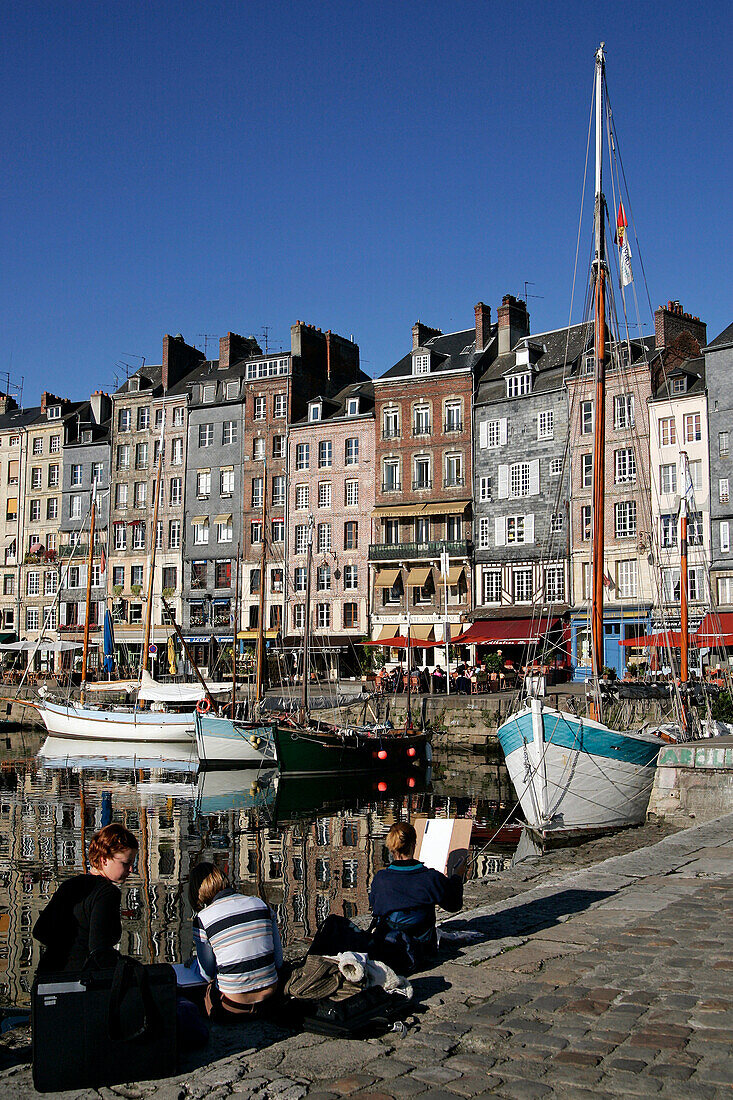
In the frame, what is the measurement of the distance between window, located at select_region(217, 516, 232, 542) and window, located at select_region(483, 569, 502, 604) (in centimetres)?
1658

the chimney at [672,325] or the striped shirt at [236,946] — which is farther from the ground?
the chimney at [672,325]

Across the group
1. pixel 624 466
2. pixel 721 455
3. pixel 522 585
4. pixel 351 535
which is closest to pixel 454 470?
pixel 351 535

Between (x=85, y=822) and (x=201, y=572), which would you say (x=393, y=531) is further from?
(x=85, y=822)

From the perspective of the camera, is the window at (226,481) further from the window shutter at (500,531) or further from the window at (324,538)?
the window shutter at (500,531)

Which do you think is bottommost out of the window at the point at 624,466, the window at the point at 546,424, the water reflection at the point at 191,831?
the water reflection at the point at 191,831

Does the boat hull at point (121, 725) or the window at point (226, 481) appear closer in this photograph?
the boat hull at point (121, 725)

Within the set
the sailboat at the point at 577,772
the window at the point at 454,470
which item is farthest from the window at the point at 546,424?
the sailboat at the point at 577,772

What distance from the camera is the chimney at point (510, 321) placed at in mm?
54156

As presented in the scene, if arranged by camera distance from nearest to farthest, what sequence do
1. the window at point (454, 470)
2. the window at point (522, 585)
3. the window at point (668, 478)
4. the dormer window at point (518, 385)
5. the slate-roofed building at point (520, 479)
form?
1. the window at point (668, 478)
2. the slate-roofed building at point (520, 479)
3. the window at point (522, 585)
4. the dormer window at point (518, 385)
5. the window at point (454, 470)

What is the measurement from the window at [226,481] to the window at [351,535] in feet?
27.7

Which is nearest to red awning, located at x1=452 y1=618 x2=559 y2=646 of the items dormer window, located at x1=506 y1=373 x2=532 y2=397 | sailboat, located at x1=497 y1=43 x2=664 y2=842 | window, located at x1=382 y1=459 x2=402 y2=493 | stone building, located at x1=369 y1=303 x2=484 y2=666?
stone building, located at x1=369 y1=303 x2=484 y2=666

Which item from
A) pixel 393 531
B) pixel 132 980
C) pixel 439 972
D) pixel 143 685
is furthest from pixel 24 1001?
pixel 393 531

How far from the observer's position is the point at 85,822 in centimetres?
2342

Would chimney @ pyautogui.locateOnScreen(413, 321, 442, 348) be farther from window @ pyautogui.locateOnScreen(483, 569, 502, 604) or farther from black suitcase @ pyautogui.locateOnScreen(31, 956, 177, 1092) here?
black suitcase @ pyautogui.locateOnScreen(31, 956, 177, 1092)
